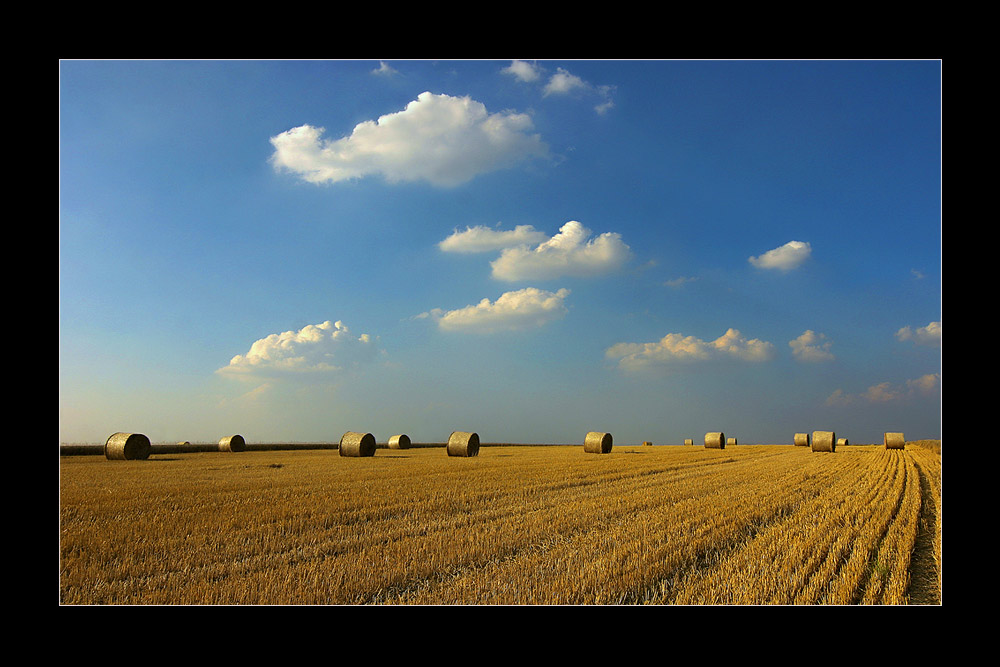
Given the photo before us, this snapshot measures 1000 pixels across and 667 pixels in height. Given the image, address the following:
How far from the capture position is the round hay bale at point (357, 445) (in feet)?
88.2

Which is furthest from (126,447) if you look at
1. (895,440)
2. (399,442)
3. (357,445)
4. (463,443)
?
(895,440)

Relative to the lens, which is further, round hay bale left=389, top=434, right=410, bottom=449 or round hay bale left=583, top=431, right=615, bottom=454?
round hay bale left=389, top=434, right=410, bottom=449

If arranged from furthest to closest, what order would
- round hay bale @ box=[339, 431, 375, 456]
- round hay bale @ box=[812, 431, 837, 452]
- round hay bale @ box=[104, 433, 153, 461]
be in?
round hay bale @ box=[812, 431, 837, 452] → round hay bale @ box=[339, 431, 375, 456] → round hay bale @ box=[104, 433, 153, 461]

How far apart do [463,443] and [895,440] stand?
104ft

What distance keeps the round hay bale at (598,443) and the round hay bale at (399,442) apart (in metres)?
14.1

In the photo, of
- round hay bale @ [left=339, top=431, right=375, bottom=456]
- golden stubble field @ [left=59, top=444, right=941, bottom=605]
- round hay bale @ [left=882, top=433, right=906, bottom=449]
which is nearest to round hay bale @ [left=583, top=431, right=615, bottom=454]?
round hay bale @ [left=339, top=431, right=375, bottom=456]

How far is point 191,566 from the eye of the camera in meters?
6.53

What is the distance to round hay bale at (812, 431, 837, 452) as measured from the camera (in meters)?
34.2

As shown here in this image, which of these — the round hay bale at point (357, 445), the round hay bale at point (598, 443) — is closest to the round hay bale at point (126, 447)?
the round hay bale at point (357, 445)

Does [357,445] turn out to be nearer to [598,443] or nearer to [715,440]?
[598,443]

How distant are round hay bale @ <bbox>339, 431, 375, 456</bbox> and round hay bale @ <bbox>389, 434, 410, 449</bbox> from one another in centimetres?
1194

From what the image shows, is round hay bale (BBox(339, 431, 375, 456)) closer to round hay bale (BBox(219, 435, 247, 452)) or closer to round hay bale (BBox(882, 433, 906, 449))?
round hay bale (BBox(219, 435, 247, 452))
